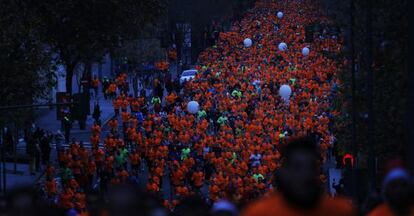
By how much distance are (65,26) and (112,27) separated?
1.75 meters

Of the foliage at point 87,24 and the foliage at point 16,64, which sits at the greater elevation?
the foliage at point 87,24

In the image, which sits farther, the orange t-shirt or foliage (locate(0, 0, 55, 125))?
foliage (locate(0, 0, 55, 125))

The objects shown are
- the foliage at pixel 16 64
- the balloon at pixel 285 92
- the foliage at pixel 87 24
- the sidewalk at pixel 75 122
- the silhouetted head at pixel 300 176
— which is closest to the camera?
the silhouetted head at pixel 300 176

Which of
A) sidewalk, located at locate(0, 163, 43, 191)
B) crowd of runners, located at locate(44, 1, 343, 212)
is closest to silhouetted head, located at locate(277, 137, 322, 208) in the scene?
crowd of runners, located at locate(44, 1, 343, 212)

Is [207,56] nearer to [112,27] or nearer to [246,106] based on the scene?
[112,27]

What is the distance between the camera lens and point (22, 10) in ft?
124

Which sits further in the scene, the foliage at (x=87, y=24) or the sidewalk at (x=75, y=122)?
the foliage at (x=87, y=24)

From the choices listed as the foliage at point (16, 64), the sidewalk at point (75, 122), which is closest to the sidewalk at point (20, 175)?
the foliage at point (16, 64)

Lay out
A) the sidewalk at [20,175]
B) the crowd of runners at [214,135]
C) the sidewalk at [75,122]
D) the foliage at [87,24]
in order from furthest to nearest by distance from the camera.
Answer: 1. the foliage at [87,24]
2. the sidewalk at [75,122]
3. the sidewalk at [20,175]
4. the crowd of runners at [214,135]

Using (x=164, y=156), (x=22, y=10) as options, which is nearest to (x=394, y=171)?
(x=164, y=156)

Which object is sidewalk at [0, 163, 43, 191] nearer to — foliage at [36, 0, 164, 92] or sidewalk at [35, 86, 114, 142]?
sidewalk at [35, 86, 114, 142]

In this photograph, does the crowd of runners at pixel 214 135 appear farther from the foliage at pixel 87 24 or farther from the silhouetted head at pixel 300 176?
the silhouetted head at pixel 300 176

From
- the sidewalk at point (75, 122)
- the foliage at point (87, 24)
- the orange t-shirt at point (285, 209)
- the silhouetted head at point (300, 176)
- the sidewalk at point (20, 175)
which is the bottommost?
the sidewalk at point (20, 175)

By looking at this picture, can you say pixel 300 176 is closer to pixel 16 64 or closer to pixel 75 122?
pixel 16 64
